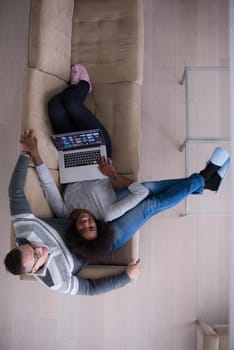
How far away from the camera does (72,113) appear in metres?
1.97

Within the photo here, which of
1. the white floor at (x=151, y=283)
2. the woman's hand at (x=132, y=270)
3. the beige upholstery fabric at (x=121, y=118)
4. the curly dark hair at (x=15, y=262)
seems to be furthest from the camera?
the white floor at (x=151, y=283)

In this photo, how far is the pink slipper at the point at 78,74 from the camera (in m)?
2.04

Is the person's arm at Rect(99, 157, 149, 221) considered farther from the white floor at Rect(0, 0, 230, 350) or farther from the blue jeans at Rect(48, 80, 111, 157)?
the white floor at Rect(0, 0, 230, 350)

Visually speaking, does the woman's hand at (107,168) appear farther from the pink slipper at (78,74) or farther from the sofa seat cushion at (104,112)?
the pink slipper at (78,74)

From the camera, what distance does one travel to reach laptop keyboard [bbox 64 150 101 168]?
1.96m

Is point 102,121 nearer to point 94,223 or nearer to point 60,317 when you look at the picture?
point 94,223

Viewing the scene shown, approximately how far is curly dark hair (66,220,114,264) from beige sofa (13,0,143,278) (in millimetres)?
105

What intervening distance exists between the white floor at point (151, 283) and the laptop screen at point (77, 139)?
1.81 ft

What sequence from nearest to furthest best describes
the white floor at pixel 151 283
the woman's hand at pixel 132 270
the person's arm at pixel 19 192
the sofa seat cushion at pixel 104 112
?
the person's arm at pixel 19 192 < the woman's hand at pixel 132 270 < the sofa seat cushion at pixel 104 112 < the white floor at pixel 151 283

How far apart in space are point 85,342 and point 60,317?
0.22m

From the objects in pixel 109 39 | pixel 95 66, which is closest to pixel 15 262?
pixel 95 66

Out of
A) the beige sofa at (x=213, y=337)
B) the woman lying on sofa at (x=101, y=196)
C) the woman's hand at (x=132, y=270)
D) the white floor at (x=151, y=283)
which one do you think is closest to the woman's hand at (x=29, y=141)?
the woman lying on sofa at (x=101, y=196)

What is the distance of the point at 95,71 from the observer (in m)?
2.12

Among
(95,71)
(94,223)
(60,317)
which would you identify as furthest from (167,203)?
(60,317)
